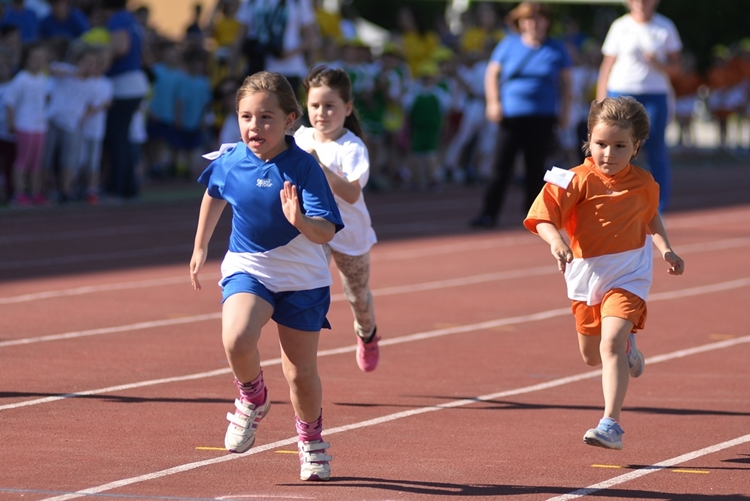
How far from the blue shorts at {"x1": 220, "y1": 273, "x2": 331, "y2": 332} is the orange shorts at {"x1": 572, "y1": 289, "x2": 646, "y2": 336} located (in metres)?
1.33

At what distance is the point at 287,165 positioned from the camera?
5.43 meters

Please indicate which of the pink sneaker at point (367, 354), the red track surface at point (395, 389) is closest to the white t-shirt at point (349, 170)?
the pink sneaker at point (367, 354)

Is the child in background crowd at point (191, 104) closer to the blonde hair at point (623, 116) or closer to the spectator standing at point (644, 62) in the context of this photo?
the spectator standing at point (644, 62)

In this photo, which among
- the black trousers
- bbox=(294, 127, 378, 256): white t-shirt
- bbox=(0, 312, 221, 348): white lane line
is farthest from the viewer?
the black trousers

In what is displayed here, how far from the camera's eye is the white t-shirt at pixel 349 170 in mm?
7020

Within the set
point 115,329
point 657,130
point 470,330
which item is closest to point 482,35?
point 657,130

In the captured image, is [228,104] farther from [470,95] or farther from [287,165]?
[287,165]

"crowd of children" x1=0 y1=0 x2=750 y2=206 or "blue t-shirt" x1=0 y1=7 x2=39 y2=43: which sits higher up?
"blue t-shirt" x1=0 y1=7 x2=39 y2=43

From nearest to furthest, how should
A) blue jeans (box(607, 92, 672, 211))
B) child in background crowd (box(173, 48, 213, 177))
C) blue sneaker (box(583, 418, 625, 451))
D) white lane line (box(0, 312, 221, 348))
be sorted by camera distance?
blue sneaker (box(583, 418, 625, 451)) < white lane line (box(0, 312, 221, 348)) < blue jeans (box(607, 92, 672, 211)) < child in background crowd (box(173, 48, 213, 177))

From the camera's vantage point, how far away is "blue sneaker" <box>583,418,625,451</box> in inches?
222

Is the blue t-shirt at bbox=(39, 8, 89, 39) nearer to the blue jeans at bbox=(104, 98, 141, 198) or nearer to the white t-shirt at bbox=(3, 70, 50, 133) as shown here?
the blue jeans at bbox=(104, 98, 141, 198)

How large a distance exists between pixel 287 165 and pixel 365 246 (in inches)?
83.3

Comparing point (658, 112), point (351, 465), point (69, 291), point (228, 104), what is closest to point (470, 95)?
point (228, 104)

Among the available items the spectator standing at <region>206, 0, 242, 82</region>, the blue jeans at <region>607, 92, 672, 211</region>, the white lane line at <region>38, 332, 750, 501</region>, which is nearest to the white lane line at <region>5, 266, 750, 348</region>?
the blue jeans at <region>607, 92, 672, 211</region>
